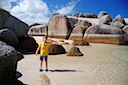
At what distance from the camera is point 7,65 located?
13.5 feet

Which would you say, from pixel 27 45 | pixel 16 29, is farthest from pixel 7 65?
pixel 16 29

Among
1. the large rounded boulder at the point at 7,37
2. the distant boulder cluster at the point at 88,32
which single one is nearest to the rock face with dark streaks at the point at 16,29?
the large rounded boulder at the point at 7,37

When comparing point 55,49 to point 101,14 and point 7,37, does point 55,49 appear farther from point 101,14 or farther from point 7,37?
point 101,14

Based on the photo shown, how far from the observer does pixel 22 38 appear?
11.7 metres

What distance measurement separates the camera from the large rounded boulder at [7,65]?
4.02 meters

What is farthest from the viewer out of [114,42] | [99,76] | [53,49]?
[114,42]

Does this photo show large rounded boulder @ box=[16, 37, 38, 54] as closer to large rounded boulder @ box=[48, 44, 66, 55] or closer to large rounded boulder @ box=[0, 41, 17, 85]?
large rounded boulder @ box=[48, 44, 66, 55]

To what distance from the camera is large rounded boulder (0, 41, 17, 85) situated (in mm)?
4023

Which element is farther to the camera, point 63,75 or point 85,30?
point 85,30

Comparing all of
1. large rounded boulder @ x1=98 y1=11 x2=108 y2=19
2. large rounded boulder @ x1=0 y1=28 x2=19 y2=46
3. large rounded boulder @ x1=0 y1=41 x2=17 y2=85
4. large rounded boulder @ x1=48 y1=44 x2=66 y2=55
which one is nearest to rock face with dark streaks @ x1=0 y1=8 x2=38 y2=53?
large rounded boulder @ x1=0 y1=28 x2=19 y2=46

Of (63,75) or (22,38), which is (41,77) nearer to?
(63,75)

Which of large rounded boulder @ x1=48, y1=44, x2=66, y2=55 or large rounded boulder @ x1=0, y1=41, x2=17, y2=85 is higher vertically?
large rounded boulder @ x1=0, y1=41, x2=17, y2=85

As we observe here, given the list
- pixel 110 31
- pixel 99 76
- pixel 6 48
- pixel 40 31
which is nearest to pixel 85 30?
pixel 110 31

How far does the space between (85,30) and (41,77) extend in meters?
15.4
